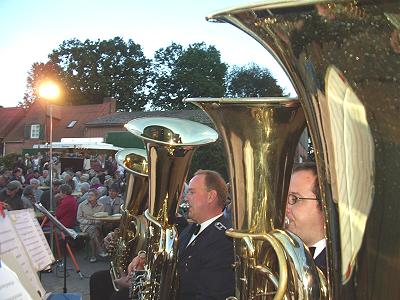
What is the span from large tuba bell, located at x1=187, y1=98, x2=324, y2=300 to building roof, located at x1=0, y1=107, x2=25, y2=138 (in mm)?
45906

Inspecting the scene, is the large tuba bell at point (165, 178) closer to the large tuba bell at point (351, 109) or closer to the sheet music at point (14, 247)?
the sheet music at point (14, 247)

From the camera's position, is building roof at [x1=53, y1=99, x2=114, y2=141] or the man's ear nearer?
the man's ear

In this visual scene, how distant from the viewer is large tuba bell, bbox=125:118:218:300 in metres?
3.13

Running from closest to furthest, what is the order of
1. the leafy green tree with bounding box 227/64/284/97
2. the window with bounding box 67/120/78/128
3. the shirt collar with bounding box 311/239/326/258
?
the shirt collar with bounding box 311/239/326/258, the window with bounding box 67/120/78/128, the leafy green tree with bounding box 227/64/284/97

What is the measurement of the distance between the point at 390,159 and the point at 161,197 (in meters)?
2.42

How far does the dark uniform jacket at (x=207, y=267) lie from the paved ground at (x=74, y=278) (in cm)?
368

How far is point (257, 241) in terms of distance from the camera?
5.93ft

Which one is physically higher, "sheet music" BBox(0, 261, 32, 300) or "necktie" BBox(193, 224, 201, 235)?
"sheet music" BBox(0, 261, 32, 300)

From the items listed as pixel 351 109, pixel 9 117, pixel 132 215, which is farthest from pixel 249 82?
pixel 351 109

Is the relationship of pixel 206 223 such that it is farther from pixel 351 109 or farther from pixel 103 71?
pixel 103 71

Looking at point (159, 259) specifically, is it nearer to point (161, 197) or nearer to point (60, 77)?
point (161, 197)

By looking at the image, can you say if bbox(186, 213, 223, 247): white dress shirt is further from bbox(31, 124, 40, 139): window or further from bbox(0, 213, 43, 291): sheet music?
bbox(31, 124, 40, 139): window

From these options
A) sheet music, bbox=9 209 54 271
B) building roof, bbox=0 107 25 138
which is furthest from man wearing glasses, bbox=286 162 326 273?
building roof, bbox=0 107 25 138

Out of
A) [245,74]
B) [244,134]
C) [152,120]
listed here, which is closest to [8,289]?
[244,134]
